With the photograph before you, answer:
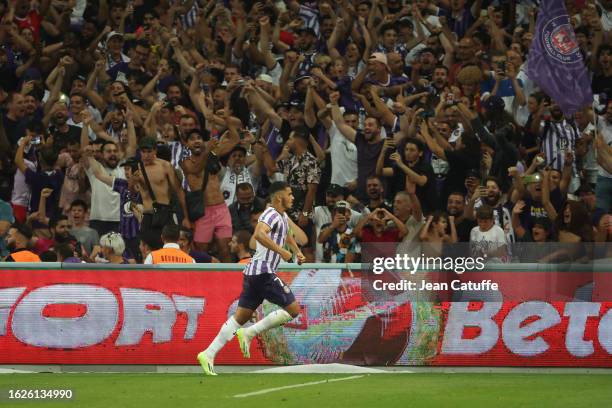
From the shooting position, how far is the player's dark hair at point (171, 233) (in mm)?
15688

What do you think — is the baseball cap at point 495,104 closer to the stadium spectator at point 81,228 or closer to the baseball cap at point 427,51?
the baseball cap at point 427,51

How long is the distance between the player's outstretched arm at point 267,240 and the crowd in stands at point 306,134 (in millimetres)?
1756

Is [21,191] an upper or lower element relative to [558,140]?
lower

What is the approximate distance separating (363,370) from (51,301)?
3861 millimetres

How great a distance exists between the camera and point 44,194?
18.7m

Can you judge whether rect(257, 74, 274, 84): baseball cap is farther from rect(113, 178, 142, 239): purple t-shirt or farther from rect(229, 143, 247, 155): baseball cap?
rect(113, 178, 142, 239): purple t-shirt

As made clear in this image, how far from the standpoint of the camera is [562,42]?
17.4 m

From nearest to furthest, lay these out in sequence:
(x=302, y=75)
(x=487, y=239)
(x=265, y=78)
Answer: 1. (x=487, y=239)
2. (x=265, y=78)
3. (x=302, y=75)

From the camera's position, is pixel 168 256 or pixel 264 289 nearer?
pixel 264 289

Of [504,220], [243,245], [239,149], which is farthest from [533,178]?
Result: [239,149]

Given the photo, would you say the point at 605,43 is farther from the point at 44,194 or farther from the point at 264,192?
the point at 44,194

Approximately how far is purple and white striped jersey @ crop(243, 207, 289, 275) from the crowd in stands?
5.27ft

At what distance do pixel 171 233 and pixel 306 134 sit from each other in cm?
353

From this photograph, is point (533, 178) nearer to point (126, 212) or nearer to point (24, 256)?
point (126, 212)
